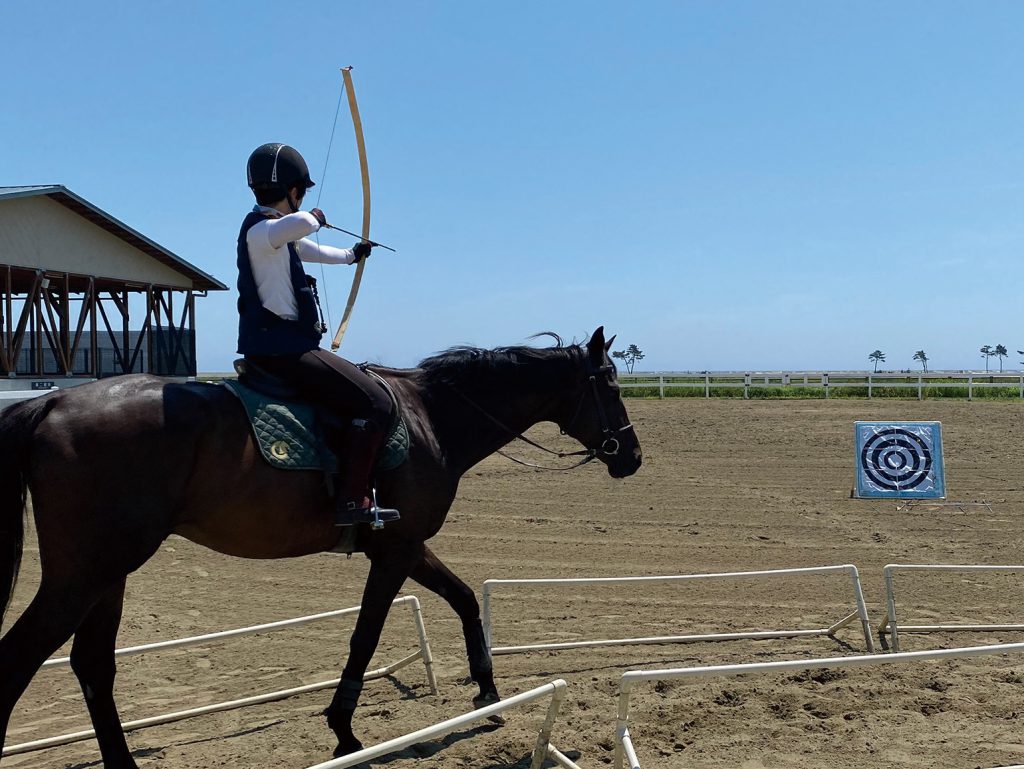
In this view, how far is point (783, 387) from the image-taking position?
3059cm

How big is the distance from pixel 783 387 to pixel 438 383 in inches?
1052

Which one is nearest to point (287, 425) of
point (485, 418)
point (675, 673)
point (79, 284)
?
point (485, 418)

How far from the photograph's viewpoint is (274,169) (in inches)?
196

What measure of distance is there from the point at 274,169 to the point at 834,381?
3137cm

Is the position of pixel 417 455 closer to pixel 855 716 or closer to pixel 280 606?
pixel 855 716

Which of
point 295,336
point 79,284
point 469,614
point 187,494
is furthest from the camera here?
point 79,284

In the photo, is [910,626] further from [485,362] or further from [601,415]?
[485,362]

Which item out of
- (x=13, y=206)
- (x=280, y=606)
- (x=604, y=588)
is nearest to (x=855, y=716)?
(x=604, y=588)

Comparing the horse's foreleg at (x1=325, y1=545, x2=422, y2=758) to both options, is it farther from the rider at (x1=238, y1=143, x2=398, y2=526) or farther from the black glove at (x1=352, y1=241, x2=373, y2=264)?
the black glove at (x1=352, y1=241, x2=373, y2=264)

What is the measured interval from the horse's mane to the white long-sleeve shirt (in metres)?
1.19

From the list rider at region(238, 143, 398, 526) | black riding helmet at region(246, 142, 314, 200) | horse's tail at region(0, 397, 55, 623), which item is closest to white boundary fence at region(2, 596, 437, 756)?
horse's tail at region(0, 397, 55, 623)

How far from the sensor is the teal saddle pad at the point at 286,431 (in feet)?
15.4

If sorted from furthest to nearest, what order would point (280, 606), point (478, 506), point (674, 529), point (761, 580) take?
point (478, 506), point (674, 529), point (761, 580), point (280, 606)

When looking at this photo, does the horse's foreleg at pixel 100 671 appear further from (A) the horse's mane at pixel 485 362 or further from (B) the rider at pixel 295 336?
(A) the horse's mane at pixel 485 362
